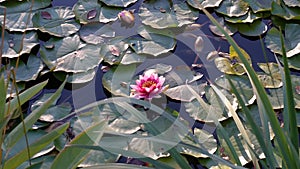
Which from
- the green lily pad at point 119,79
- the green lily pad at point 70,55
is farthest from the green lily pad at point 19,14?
the green lily pad at point 119,79

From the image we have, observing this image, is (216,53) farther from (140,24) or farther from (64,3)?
(64,3)

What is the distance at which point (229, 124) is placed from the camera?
1.48 metres

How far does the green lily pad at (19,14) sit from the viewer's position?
185 centimetres

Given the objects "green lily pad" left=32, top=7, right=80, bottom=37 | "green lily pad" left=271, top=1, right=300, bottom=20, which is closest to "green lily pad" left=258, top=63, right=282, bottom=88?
"green lily pad" left=271, top=1, right=300, bottom=20

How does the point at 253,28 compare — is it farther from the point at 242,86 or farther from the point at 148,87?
the point at 148,87

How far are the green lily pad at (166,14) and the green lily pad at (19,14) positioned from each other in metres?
0.42

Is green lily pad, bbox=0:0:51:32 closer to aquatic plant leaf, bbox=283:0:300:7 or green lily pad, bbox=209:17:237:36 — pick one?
green lily pad, bbox=209:17:237:36

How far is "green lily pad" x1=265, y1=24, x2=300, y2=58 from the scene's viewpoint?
172 cm

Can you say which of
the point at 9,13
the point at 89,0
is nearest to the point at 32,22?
the point at 9,13

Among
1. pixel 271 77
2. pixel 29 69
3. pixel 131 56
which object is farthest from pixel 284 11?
pixel 29 69

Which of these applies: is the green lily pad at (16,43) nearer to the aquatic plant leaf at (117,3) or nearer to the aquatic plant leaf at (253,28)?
the aquatic plant leaf at (117,3)

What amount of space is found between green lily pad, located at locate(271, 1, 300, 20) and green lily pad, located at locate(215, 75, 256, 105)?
1.29ft

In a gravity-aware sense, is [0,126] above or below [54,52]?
above

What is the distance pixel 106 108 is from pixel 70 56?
0.31 metres
